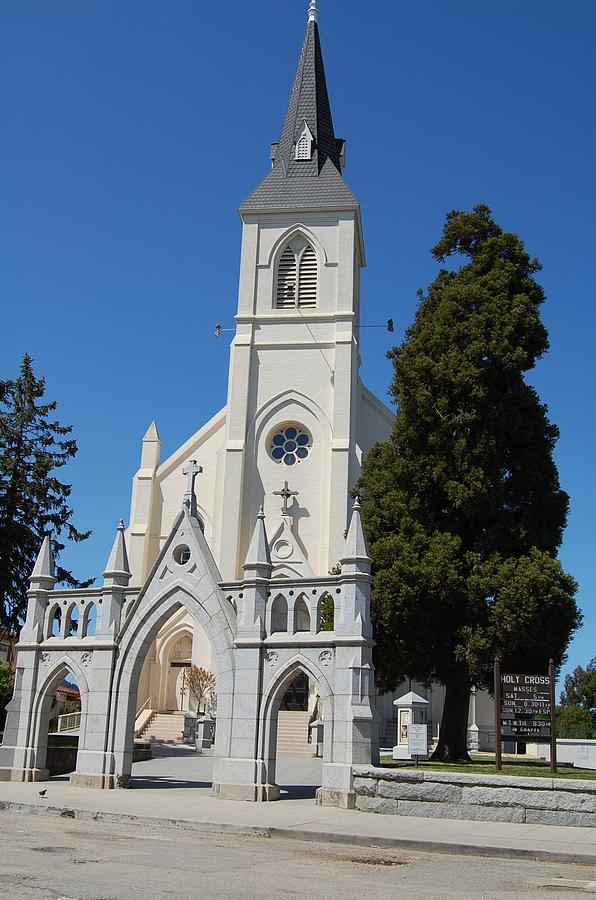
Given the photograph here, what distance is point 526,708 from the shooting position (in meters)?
16.0

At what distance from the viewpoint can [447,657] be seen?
2223 cm

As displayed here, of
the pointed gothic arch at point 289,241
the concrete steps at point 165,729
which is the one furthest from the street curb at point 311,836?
the pointed gothic arch at point 289,241

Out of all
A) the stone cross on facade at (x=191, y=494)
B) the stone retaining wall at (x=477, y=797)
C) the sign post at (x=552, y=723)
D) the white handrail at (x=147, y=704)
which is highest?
the stone cross on facade at (x=191, y=494)

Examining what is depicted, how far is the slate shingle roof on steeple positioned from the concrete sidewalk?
30.0 m

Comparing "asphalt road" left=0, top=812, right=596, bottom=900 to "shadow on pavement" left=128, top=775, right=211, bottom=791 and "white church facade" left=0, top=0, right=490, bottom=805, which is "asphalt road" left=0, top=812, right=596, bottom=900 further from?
"shadow on pavement" left=128, top=775, right=211, bottom=791

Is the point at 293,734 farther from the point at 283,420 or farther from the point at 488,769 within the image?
the point at 488,769

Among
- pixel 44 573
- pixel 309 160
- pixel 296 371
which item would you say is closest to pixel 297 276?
pixel 296 371

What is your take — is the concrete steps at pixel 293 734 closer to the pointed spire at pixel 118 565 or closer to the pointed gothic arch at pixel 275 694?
the pointed spire at pixel 118 565

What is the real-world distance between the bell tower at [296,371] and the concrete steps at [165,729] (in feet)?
19.5

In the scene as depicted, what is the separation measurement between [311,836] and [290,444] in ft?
92.2

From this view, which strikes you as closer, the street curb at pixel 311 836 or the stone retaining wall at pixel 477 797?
the street curb at pixel 311 836

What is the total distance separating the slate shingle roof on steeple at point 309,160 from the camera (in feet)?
140

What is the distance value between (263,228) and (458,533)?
76.8 feet

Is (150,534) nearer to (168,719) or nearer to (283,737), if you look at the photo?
(168,719)
